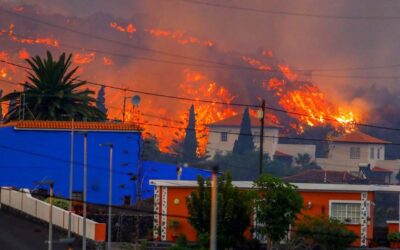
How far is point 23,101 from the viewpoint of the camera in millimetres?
93562

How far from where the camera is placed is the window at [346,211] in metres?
65.9

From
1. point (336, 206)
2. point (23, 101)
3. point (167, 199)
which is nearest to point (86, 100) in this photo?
point (23, 101)

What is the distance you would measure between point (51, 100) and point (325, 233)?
145ft

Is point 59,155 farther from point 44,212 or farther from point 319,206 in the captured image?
point 319,206

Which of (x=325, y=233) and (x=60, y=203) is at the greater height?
(x=60, y=203)

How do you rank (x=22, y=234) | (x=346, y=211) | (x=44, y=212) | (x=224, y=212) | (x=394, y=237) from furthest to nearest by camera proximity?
(x=44, y=212)
(x=22, y=234)
(x=346, y=211)
(x=394, y=237)
(x=224, y=212)

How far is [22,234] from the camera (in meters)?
66.3

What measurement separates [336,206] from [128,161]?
24.5 metres

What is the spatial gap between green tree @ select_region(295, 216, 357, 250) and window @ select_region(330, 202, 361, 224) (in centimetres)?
393

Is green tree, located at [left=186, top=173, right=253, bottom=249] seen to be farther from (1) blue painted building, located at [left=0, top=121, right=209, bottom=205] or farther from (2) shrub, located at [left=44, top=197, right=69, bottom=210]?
(1) blue painted building, located at [left=0, top=121, right=209, bottom=205]

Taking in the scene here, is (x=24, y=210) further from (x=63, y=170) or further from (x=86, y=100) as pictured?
(x=86, y=100)

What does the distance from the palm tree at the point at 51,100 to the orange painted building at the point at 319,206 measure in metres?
29.7

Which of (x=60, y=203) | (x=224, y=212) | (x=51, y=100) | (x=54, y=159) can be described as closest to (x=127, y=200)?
(x=54, y=159)

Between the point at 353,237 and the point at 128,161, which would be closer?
the point at 353,237
